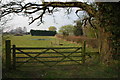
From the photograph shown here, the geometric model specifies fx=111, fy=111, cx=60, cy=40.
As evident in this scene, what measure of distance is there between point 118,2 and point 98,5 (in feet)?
3.93

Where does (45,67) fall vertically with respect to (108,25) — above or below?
below

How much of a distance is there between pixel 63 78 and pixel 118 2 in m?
5.40

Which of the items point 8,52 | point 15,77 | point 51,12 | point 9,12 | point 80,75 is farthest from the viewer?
point 51,12

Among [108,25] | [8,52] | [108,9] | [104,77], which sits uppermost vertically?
[108,9]

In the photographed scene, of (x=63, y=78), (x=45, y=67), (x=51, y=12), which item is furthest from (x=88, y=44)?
(x=63, y=78)

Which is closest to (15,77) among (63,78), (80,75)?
(63,78)

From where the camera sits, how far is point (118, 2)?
259 inches

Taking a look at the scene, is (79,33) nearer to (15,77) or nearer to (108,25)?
(108,25)

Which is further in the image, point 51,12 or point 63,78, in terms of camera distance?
point 51,12

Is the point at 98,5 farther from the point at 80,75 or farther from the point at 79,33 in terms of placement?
the point at 79,33

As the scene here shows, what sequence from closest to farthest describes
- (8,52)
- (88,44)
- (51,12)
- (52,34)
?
(8,52) → (51,12) → (88,44) → (52,34)

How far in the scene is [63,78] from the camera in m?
5.34

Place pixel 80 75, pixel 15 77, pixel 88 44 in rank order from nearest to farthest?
1. pixel 15 77
2. pixel 80 75
3. pixel 88 44

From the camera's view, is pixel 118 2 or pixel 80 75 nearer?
pixel 80 75
